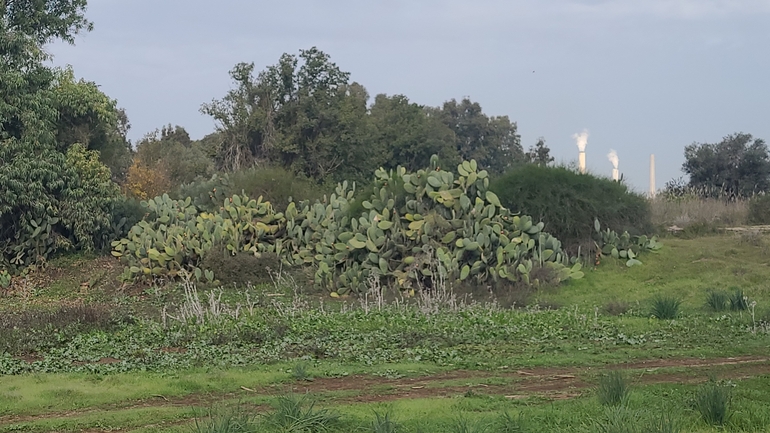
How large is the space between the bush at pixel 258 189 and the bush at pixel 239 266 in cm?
336

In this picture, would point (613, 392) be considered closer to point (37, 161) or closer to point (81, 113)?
point (37, 161)

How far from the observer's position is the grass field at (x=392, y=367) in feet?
20.6

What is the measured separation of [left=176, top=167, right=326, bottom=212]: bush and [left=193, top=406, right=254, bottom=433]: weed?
55.0 ft

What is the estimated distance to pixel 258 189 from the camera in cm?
2309

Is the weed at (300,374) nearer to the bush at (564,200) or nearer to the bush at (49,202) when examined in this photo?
the bush at (564,200)

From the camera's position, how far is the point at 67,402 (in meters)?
7.39

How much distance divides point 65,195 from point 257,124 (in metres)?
14.2

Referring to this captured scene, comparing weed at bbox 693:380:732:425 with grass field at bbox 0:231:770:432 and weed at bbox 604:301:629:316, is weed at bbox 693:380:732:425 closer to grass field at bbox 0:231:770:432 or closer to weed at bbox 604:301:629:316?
grass field at bbox 0:231:770:432

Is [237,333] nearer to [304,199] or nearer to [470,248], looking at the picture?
[470,248]

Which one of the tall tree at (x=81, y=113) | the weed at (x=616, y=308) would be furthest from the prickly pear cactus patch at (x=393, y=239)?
the tall tree at (x=81, y=113)

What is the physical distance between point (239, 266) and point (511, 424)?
1396 cm

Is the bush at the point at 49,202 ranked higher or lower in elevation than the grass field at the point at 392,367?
higher

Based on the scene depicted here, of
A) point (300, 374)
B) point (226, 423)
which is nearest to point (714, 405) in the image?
point (226, 423)

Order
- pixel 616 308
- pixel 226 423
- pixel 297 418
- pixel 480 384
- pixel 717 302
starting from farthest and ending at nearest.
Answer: pixel 616 308 → pixel 717 302 → pixel 480 384 → pixel 297 418 → pixel 226 423
